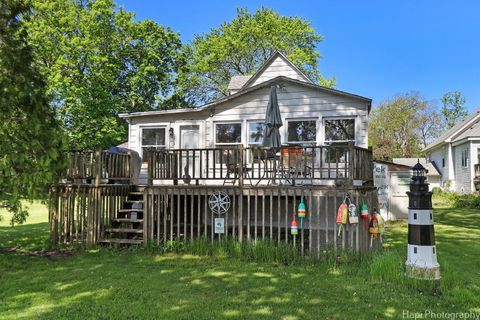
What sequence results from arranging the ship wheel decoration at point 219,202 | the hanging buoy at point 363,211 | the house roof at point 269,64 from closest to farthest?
the hanging buoy at point 363,211 < the ship wheel decoration at point 219,202 < the house roof at point 269,64

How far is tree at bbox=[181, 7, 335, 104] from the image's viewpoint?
106 feet

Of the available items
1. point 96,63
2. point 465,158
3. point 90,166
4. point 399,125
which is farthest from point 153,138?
point 399,125

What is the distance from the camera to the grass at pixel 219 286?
4398 mm

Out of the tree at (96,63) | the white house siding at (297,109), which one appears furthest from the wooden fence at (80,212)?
the tree at (96,63)

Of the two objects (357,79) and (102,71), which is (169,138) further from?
(357,79)

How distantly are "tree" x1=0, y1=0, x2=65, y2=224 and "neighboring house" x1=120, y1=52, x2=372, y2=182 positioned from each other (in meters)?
5.42

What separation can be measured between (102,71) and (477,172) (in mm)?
24846

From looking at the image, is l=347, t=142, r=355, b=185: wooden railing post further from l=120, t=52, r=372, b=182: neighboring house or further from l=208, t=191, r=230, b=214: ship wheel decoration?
l=120, t=52, r=372, b=182: neighboring house

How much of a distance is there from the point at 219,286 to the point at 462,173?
2505 cm

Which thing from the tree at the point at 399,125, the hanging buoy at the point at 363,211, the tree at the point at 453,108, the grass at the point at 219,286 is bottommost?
the grass at the point at 219,286


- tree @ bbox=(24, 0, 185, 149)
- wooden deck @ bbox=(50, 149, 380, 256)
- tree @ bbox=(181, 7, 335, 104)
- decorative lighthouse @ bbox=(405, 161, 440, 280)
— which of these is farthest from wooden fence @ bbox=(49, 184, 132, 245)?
tree @ bbox=(181, 7, 335, 104)

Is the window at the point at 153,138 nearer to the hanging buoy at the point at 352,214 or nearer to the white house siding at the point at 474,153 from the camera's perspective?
the hanging buoy at the point at 352,214

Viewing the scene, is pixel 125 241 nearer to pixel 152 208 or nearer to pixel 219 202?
pixel 152 208

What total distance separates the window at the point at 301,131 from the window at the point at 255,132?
0.83 meters
